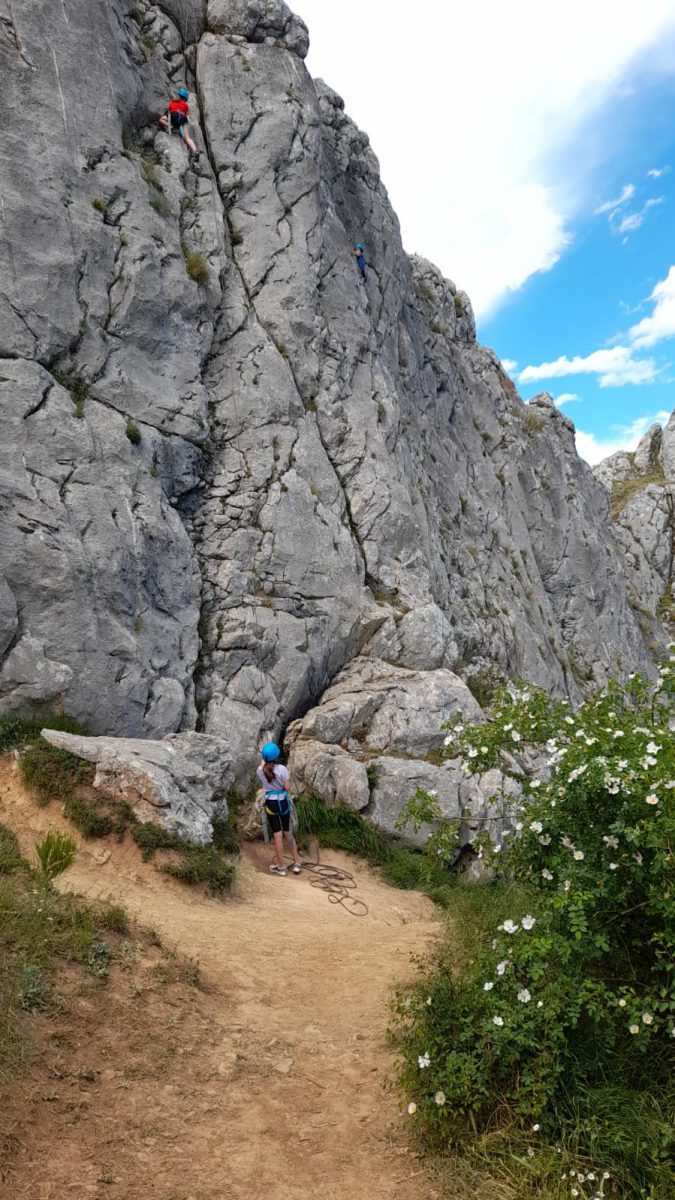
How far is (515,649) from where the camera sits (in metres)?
25.6

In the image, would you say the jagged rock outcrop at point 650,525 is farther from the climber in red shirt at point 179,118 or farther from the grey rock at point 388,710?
the climber in red shirt at point 179,118

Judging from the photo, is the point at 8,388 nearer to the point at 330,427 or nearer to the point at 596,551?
the point at 330,427

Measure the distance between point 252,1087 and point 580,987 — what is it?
2.45 meters

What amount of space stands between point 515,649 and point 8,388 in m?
19.1

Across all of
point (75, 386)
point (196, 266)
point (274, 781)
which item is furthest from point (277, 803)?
point (196, 266)

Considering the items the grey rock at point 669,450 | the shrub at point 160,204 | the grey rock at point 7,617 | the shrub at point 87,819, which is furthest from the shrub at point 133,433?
the grey rock at point 669,450

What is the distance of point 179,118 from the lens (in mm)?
17203

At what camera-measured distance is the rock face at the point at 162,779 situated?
30.3ft

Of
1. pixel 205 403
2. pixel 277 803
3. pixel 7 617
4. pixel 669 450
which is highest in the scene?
pixel 669 450

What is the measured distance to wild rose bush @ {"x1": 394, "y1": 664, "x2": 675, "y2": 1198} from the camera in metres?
3.79

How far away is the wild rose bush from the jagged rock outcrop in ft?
135

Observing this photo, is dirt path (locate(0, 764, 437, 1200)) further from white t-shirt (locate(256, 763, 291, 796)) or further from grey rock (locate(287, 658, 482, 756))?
grey rock (locate(287, 658, 482, 756))

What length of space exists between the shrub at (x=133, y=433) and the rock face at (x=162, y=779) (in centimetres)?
631

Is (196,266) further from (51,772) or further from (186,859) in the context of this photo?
(186,859)
